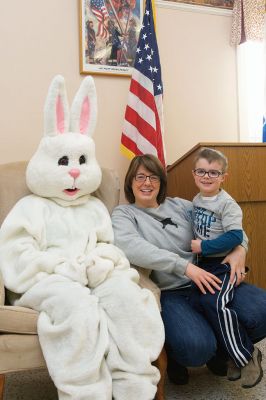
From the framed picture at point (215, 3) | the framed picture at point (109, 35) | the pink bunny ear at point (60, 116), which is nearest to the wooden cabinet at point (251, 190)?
the pink bunny ear at point (60, 116)

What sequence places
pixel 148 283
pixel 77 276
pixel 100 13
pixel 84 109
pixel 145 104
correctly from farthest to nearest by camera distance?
pixel 100 13 < pixel 145 104 < pixel 84 109 < pixel 148 283 < pixel 77 276

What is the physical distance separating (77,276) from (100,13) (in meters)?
1.88

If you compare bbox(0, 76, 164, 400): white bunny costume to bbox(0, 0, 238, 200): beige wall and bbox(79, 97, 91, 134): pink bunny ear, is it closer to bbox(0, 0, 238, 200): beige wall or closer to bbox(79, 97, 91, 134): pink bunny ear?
bbox(79, 97, 91, 134): pink bunny ear

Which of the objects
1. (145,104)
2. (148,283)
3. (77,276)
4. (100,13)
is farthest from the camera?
(100,13)

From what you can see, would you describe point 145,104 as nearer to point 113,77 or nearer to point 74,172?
point 113,77

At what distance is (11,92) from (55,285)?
1.54m

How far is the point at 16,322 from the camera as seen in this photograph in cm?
102

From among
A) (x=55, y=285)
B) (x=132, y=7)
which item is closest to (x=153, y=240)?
(x=55, y=285)

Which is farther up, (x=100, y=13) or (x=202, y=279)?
(x=100, y=13)

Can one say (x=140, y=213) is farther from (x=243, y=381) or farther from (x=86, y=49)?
(x=86, y=49)

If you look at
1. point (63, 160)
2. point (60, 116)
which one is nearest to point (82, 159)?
point (63, 160)

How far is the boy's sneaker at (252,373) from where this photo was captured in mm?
1168

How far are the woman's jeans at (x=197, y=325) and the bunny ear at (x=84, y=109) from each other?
0.77 metres

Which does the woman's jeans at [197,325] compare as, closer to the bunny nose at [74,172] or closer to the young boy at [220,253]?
the young boy at [220,253]
